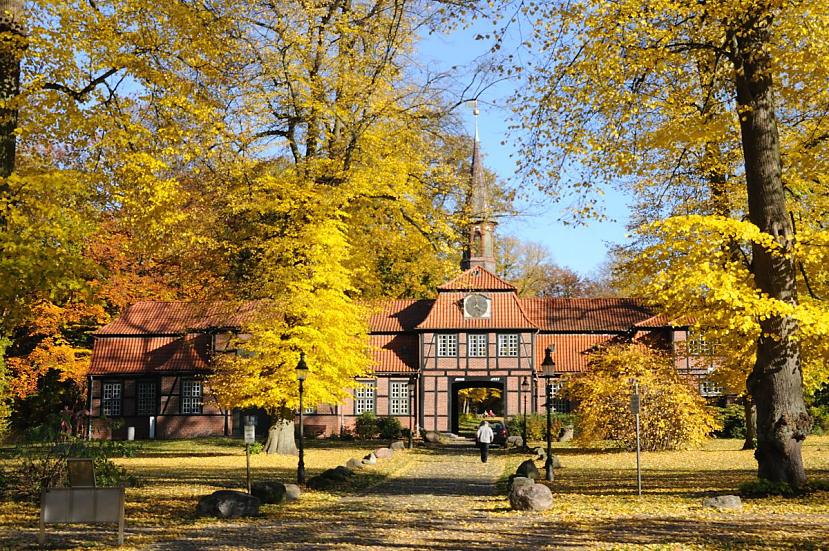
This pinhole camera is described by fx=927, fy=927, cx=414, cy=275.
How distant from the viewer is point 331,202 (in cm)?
2452

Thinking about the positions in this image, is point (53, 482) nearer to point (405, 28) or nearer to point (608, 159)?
point (608, 159)

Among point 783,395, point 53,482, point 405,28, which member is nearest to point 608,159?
point 783,395

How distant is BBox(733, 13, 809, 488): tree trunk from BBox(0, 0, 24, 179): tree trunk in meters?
10.9

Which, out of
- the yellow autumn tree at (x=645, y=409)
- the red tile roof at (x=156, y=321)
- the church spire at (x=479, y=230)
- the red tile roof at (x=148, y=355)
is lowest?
the yellow autumn tree at (x=645, y=409)

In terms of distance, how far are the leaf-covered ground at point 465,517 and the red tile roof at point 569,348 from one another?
20875mm

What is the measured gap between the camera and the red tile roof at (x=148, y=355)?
4422 cm

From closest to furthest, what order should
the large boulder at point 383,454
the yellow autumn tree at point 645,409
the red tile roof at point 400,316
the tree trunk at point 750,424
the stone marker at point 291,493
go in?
the stone marker at point 291,493
the large boulder at point 383,454
the tree trunk at point 750,424
the yellow autumn tree at point 645,409
the red tile roof at point 400,316

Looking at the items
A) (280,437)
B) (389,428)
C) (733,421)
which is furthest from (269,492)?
(733,421)

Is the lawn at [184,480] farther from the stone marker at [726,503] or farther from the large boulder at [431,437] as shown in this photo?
the stone marker at [726,503]

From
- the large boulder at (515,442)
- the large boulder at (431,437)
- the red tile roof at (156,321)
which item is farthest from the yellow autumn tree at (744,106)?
the red tile roof at (156,321)

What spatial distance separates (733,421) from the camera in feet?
127

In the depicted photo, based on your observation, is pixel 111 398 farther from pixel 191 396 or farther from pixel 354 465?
pixel 354 465

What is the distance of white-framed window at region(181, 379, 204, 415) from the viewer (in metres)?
44.2

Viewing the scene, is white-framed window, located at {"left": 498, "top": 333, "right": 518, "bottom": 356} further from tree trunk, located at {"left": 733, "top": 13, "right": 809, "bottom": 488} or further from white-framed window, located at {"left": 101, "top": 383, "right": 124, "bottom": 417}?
tree trunk, located at {"left": 733, "top": 13, "right": 809, "bottom": 488}
